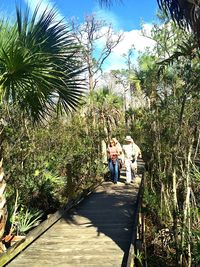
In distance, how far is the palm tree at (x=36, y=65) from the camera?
581 centimetres

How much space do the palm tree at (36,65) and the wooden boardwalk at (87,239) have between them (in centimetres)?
81

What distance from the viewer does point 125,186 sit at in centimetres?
1360

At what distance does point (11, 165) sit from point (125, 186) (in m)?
5.51

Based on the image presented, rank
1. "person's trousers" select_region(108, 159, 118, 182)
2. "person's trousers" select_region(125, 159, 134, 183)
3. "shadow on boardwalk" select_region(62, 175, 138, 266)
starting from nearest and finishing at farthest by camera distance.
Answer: "shadow on boardwalk" select_region(62, 175, 138, 266) < "person's trousers" select_region(125, 159, 134, 183) < "person's trousers" select_region(108, 159, 118, 182)

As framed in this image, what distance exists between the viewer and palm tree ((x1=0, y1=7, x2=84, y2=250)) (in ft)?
19.1

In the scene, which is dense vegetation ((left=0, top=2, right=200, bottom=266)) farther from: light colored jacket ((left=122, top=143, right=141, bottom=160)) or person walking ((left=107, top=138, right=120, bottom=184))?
light colored jacket ((left=122, top=143, right=141, bottom=160))

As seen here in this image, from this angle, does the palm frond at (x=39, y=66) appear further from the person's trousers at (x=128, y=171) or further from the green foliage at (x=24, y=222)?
the person's trousers at (x=128, y=171)

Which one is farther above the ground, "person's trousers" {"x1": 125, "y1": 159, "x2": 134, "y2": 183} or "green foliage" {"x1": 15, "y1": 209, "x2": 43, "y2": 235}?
"person's trousers" {"x1": 125, "y1": 159, "x2": 134, "y2": 183}

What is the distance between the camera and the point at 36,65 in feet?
19.4

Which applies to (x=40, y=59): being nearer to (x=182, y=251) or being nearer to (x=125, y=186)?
(x=182, y=251)

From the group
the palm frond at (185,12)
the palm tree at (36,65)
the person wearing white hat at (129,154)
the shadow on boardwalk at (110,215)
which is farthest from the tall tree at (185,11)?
the person wearing white hat at (129,154)

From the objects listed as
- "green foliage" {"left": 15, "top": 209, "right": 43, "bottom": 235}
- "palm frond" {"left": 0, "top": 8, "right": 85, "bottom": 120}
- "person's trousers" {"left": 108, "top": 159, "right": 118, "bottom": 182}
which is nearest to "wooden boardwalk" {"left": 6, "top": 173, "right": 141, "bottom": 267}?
"green foliage" {"left": 15, "top": 209, "right": 43, "bottom": 235}

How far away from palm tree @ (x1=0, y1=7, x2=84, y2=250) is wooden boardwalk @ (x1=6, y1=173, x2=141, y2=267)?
813 millimetres

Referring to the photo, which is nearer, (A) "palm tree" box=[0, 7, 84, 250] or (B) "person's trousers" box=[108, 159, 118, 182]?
(A) "palm tree" box=[0, 7, 84, 250]
